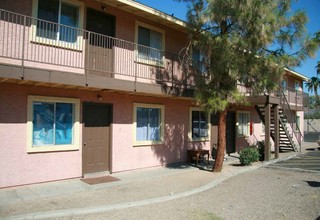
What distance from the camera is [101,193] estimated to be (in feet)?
26.9

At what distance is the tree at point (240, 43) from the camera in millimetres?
9742

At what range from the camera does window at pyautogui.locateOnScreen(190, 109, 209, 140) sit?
568 inches

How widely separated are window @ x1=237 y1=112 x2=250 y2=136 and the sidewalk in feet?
24.8

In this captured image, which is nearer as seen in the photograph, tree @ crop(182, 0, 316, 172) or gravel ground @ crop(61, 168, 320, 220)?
gravel ground @ crop(61, 168, 320, 220)

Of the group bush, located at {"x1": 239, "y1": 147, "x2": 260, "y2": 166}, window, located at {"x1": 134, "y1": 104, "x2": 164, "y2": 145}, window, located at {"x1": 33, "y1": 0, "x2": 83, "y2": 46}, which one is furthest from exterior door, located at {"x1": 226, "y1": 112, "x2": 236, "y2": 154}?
window, located at {"x1": 33, "y1": 0, "x2": 83, "y2": 46}

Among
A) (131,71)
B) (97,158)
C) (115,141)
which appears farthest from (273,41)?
(97,158)

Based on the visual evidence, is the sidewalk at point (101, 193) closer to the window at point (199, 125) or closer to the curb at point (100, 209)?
the curb at point (100, 209)

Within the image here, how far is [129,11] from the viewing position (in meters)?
11.2

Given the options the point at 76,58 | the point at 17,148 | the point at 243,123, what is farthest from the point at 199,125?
the point at 17,148

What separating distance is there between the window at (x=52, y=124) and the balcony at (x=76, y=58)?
895mm

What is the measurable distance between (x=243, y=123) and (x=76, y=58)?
40.7 ft

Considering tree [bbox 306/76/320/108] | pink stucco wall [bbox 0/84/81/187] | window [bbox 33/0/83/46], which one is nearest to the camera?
pink stucco wall [bbox 0/84/81/187]

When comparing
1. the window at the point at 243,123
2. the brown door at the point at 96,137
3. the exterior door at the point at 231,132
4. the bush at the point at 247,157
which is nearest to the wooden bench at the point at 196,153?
the bush at the point at 247,157

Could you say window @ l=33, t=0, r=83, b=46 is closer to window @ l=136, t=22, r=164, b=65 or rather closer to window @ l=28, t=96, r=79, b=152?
window @ l=28, t=96, r=79, b=152
